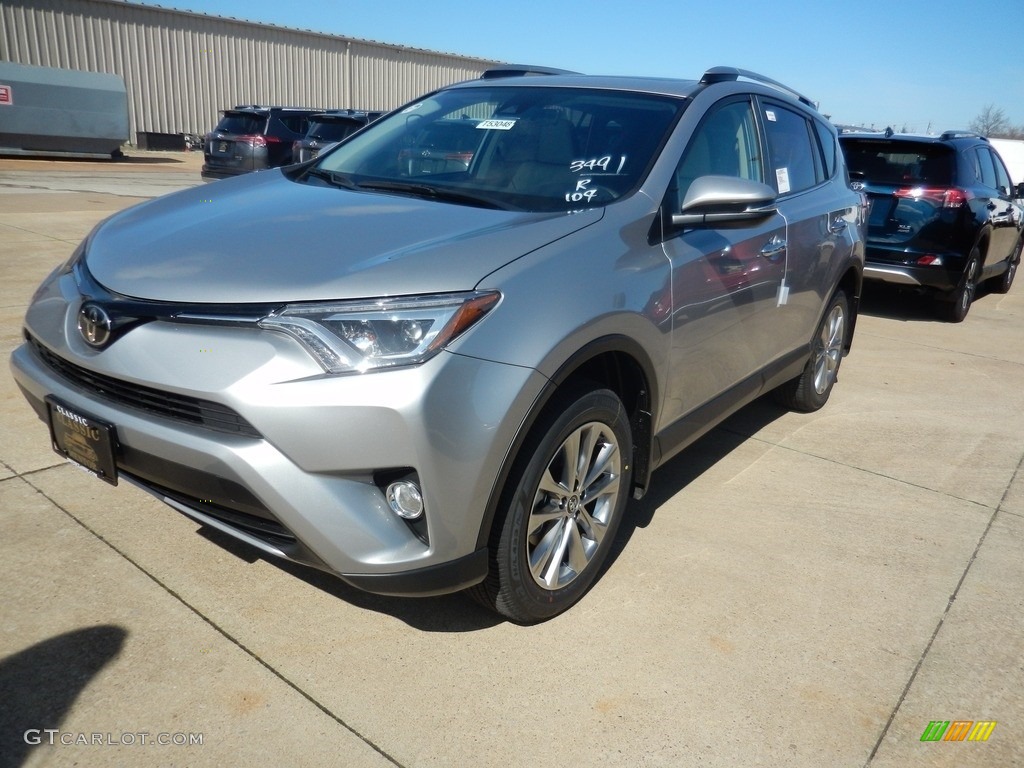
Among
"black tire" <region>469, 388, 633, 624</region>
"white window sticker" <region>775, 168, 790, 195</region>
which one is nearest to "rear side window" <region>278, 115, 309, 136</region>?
"white window sticker" <region>775, 168, 790, 195</region>

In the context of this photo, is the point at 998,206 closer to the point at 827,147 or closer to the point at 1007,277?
the point at 1007,277

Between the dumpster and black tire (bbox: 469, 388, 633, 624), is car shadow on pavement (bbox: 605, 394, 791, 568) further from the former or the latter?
the dumpster

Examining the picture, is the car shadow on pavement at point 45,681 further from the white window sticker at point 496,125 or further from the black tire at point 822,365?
the black tire at point 822,365

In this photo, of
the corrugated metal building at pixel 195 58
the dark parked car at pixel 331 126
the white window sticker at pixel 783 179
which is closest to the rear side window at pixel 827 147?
the white window sticker at pixel 783 179

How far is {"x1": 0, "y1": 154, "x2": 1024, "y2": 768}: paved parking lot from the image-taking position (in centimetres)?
237

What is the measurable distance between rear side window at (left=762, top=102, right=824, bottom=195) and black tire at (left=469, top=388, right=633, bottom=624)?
1.89 m

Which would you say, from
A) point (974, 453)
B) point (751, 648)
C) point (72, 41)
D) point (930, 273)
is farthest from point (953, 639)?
point (72, 41)

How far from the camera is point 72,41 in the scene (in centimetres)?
2341

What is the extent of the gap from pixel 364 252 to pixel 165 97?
26.9 m

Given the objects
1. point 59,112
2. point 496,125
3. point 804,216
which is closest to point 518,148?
point 496,125

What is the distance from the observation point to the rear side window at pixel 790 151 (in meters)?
4.18

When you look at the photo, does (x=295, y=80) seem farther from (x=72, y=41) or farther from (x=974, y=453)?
(x=974, y=453)

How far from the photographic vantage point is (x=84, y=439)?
2.56 meters

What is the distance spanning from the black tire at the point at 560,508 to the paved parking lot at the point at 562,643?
0.56 ft
